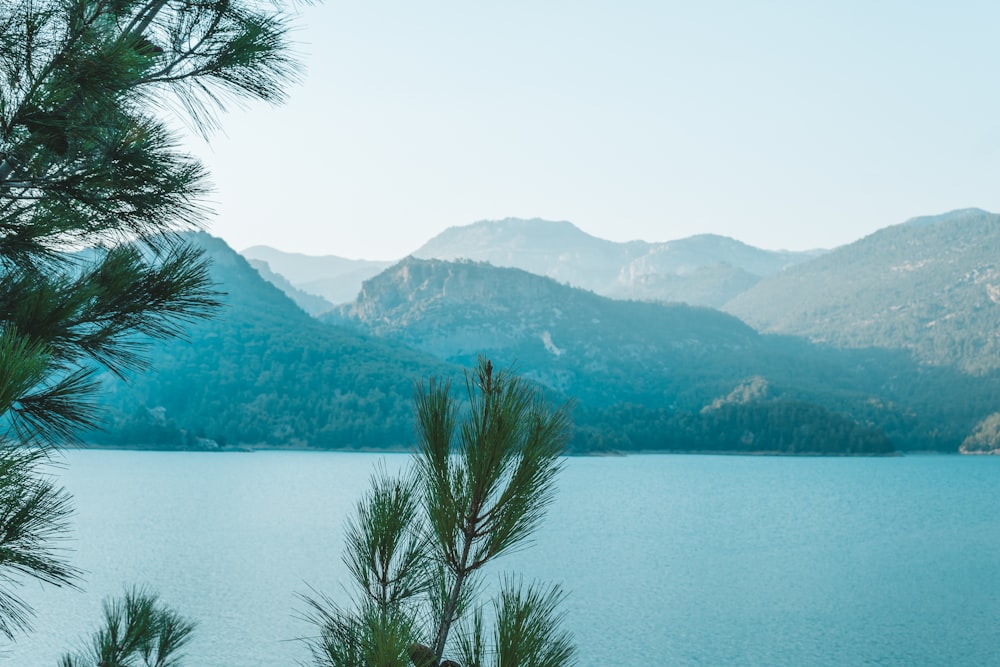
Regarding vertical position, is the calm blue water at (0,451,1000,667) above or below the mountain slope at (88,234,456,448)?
below

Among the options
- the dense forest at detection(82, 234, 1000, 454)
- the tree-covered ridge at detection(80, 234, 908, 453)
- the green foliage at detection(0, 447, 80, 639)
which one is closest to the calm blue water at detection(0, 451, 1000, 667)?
the green foliage at detection(0, 447, 80, 639)

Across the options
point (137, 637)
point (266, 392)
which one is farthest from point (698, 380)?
point (137, 637)

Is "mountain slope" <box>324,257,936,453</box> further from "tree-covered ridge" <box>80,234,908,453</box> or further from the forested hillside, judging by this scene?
"tree-covered ridge" <box>80,234,908,453</box>

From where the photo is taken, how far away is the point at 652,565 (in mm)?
45562

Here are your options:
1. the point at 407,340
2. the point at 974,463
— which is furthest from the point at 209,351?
the point at 974,463

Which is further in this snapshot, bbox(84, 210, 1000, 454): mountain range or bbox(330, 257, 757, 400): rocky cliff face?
bbox(330, 257, 757, 400): rocky cliff face

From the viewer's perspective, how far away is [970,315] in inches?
7702

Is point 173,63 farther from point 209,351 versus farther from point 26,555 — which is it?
point 209,351

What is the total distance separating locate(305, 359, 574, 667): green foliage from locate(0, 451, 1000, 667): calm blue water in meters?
1.22

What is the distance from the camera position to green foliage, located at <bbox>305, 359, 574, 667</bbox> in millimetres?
2727

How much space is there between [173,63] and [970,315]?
214 metres

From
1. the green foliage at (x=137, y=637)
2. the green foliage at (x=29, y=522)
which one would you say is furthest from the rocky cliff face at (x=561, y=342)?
the green foliage at (x=29, y=522)

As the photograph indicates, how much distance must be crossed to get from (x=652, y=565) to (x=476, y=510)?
44.6 meters

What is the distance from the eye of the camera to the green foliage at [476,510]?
2.73 meters
